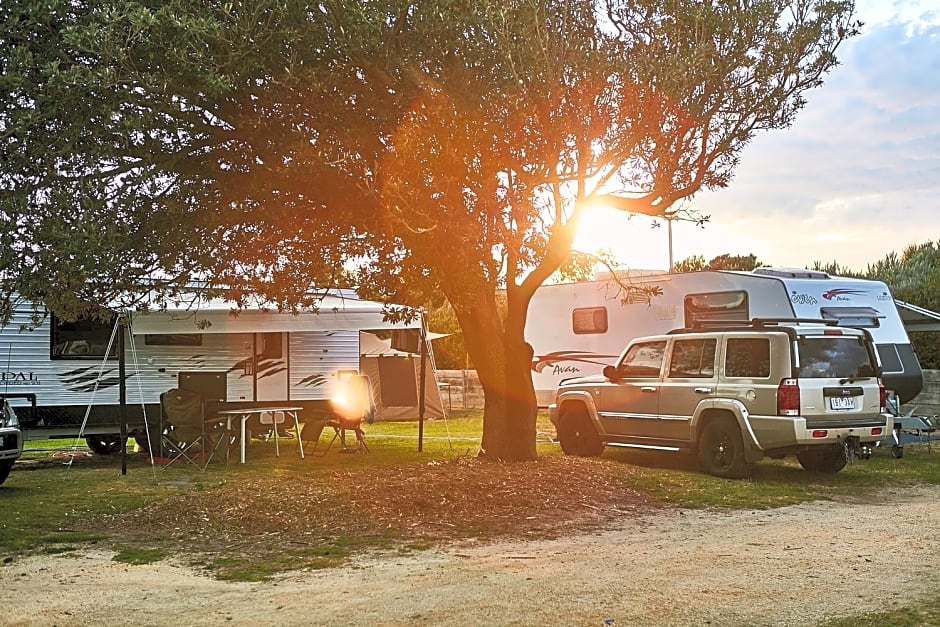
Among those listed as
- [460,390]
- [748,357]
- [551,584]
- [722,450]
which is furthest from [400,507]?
[460,390]

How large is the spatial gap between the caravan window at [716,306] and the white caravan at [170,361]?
4906mm

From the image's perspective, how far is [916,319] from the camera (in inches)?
719

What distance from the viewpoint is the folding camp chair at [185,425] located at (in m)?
14.0

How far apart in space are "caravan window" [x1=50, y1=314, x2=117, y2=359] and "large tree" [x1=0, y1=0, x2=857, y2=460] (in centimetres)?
536

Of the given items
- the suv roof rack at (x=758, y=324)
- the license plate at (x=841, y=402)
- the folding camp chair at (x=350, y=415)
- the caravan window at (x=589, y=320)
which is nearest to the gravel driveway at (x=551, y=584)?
the license plate at (x=841, y=402)

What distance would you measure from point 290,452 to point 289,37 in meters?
9.34

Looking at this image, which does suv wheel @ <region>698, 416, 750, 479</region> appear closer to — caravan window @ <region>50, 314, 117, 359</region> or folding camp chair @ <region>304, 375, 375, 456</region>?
folding camp chair @ <region>304, 375, 375, 456</region>

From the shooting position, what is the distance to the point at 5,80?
7.93m

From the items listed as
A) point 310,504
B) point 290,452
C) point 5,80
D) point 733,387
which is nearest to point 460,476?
point 310,504

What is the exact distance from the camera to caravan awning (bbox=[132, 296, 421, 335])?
48.1ft

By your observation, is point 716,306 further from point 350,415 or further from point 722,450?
point 350,415

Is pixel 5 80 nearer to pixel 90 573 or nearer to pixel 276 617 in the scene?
pixel 90 573

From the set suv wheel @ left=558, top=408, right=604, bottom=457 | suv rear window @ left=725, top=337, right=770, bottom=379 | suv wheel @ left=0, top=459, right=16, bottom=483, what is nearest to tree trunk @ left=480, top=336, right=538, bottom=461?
suv rear window @ left=725, top=337, right=770, bottom=379

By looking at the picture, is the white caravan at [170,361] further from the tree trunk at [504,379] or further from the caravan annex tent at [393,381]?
the caravan annex tent at [393,381]
